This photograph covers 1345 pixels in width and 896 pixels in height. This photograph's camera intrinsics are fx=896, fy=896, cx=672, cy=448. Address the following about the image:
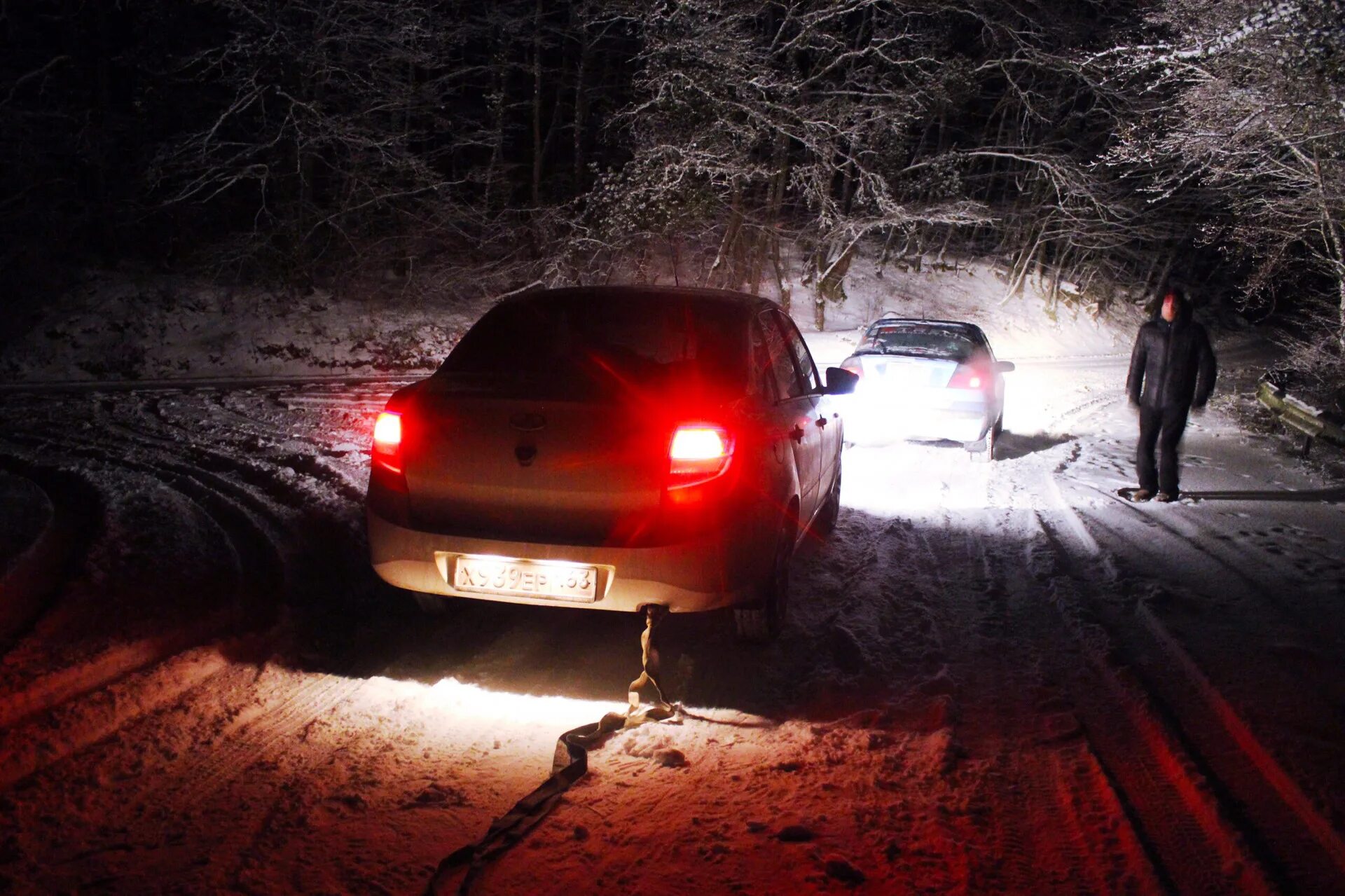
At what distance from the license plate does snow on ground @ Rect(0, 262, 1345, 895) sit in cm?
51

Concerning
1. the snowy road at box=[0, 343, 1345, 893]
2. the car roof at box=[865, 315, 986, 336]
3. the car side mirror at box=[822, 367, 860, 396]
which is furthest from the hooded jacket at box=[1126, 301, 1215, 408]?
the car side mirror at box=[822, 367, 860, 396]

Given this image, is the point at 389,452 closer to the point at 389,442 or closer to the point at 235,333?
the point at 389,442

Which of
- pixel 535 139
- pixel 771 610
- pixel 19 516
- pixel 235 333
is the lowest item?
pixel 19 516

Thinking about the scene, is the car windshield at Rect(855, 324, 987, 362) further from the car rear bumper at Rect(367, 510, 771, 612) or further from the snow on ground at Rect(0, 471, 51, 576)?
the snow on ground at Rect(0, 471, 51, 576)

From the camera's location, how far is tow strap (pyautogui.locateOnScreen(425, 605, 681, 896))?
8.91 ft

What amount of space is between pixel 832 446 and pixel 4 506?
5939mm

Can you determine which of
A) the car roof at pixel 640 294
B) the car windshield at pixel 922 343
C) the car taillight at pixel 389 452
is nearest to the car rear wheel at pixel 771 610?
the car roof at pixel 640 294

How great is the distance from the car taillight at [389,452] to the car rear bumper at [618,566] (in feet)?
0.60

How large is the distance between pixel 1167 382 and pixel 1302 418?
4794 mm

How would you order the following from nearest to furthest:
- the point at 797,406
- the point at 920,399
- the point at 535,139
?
the point at 797,406 < the point at 920,399 < the point at 535,139

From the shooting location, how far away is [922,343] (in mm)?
10656

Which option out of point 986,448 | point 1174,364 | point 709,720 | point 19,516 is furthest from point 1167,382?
point 19,516

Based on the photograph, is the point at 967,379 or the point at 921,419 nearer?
the point at 967,379

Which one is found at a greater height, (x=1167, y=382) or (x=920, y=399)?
(x=1167, y=382)
